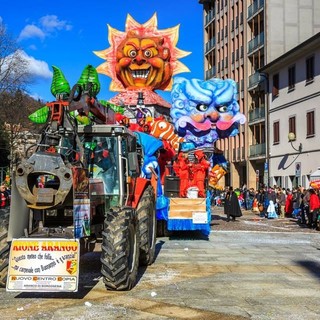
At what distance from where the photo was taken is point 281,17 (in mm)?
43188

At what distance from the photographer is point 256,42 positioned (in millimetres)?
45656

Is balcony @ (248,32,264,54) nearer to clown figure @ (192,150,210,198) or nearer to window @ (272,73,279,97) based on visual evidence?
window @ (272,73,279,97)

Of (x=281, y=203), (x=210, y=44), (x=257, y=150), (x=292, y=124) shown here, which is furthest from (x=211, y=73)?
(x=281, y=203)

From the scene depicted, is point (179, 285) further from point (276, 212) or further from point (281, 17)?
point (281, 17)

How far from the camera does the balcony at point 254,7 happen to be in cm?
4459

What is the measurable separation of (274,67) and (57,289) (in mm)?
33266

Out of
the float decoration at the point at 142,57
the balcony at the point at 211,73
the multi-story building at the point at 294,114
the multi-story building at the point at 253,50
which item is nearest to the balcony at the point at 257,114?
the multi-story building at the point at 253,50

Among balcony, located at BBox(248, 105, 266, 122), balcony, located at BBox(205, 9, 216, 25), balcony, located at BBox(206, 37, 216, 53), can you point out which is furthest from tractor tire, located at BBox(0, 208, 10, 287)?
balcony, located at BBox(205, 9, 216, 25)

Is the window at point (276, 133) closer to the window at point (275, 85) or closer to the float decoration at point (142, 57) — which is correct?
the window at point (275, 85)

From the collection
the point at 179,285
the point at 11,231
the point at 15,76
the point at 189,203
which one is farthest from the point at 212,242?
the point at 15,76

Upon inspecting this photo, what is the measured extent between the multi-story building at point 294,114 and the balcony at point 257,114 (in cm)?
278

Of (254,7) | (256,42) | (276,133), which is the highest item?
(254,7)

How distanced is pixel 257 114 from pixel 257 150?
2.86 metres

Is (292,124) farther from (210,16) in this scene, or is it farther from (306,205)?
(210,16)
